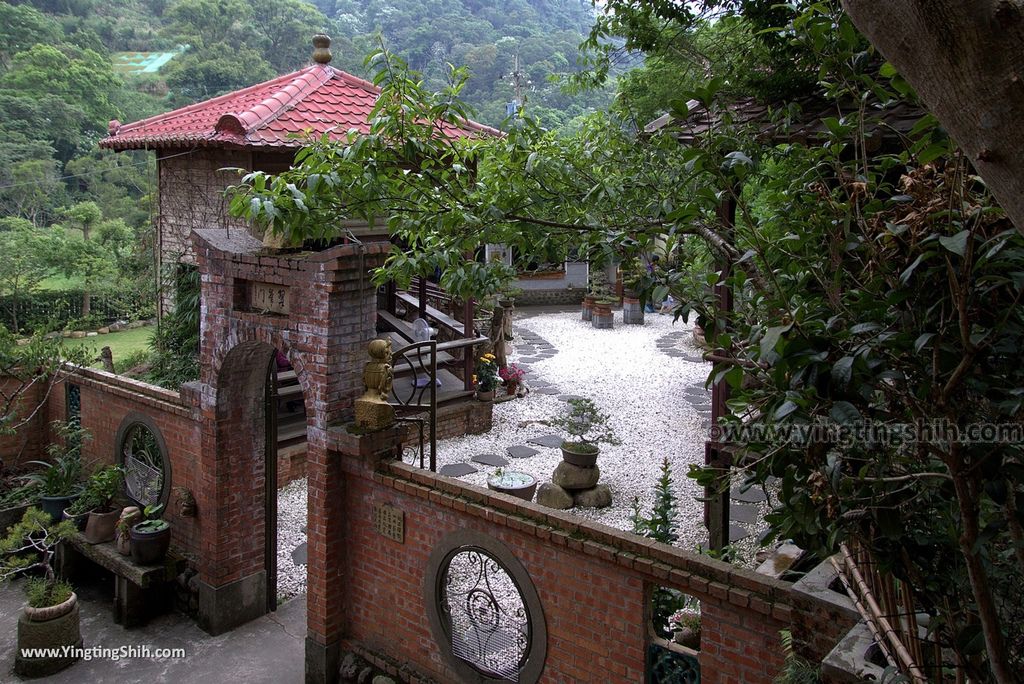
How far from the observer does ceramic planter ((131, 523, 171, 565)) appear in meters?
6.73

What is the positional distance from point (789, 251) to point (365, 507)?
3.56 m

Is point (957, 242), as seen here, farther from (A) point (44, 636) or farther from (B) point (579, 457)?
(B) point (579, 457)

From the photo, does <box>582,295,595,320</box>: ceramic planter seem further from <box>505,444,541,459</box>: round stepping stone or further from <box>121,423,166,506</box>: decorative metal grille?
<box>121,423,166,506</box>: decorative metal grille

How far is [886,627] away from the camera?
111 inches

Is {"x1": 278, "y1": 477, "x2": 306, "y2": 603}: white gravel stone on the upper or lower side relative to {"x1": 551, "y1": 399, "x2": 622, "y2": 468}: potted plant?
lower

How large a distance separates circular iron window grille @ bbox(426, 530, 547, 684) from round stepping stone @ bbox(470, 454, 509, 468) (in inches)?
207

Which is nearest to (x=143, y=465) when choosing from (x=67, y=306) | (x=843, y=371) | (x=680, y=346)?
(x=843, y=371)

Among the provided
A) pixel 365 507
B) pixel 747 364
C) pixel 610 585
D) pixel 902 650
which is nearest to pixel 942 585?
pixel 902 650

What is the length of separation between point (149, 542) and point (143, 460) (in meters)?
1.21

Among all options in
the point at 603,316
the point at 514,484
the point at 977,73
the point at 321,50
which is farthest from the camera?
the point at 603,316

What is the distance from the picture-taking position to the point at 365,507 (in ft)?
18.3

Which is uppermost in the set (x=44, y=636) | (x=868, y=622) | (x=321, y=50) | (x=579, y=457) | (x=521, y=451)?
(x=321, y=50)

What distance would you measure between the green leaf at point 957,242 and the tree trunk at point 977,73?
16.6 inches

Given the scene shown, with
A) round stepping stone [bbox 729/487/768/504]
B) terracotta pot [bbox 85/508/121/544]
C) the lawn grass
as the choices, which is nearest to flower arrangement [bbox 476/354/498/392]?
round stepping stone [bbox 729/487/768/504]
